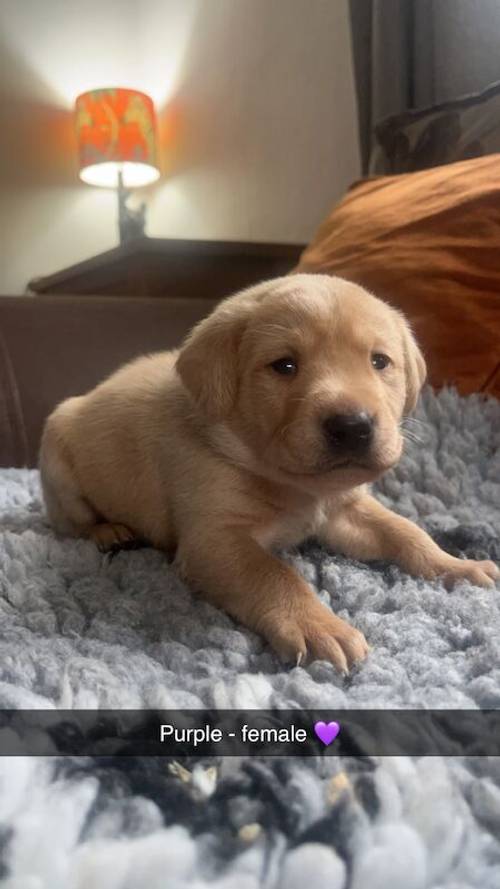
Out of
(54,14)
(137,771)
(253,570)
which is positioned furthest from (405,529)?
(54,14)

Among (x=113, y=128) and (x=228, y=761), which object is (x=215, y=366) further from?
(x=113, y=128)

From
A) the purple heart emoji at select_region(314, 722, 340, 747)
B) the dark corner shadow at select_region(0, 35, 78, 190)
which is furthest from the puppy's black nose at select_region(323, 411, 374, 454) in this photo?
the dark corner shadow at select_region(0, 35, 78, 190)

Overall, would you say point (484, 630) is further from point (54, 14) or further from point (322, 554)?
point (54, 14)

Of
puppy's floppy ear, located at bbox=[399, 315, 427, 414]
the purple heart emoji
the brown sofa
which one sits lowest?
the brown sofa

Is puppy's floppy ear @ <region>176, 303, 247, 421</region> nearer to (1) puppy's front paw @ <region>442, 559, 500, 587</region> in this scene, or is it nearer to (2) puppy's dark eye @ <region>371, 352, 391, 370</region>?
(2) puppy's dark eye @ <region>371, 352, 391, 370</region>

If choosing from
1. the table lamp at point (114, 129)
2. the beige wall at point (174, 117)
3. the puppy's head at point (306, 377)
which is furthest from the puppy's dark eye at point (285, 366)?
the table lamp at point (114, 129)
